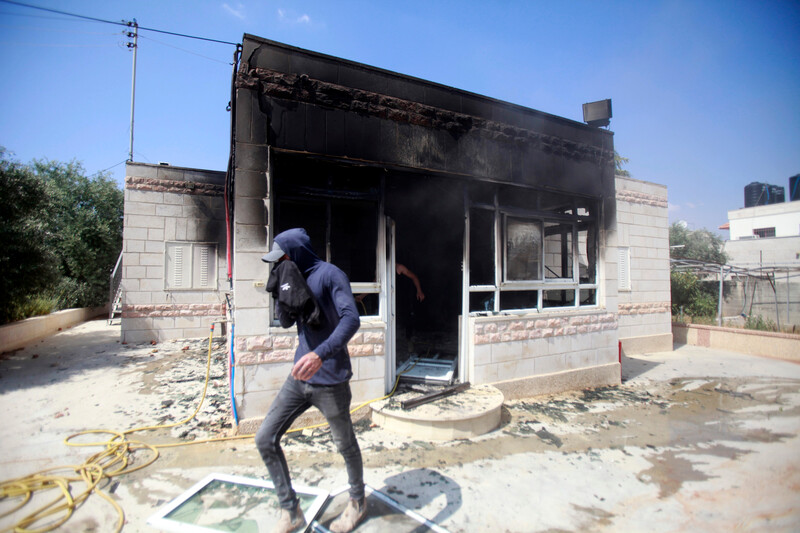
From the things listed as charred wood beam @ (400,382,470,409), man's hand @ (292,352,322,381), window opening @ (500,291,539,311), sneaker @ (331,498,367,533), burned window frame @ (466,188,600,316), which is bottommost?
sneaker @ (331,498,367,533)

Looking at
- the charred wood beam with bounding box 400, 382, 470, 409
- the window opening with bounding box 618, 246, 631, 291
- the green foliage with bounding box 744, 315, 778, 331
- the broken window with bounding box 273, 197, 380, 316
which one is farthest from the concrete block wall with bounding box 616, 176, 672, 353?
the broken window with bounding box 273, 197, 380, 316

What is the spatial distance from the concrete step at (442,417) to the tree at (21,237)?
792 centimetres

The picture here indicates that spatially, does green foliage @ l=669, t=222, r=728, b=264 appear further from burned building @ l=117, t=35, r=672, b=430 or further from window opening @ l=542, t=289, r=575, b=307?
burned building @ l=117, t=35, r=672, b=430

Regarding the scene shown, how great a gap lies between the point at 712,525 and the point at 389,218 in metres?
4.31

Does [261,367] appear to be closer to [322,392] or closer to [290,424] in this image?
[290,424]

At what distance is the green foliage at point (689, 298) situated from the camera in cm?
1305

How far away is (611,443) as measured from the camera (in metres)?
4.38

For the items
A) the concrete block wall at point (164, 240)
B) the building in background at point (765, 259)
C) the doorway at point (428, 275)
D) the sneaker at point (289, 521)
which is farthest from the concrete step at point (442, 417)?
the building in background at point (765, 259)

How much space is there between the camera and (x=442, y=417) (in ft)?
14.1

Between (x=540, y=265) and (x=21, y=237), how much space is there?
391 inches

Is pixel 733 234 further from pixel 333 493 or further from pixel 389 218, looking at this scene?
pixel 333 493

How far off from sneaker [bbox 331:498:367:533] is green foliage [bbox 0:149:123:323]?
341 inches

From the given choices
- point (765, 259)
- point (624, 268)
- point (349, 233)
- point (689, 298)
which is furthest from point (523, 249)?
point (765, 259)

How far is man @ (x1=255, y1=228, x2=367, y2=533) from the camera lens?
2482 millimetres
